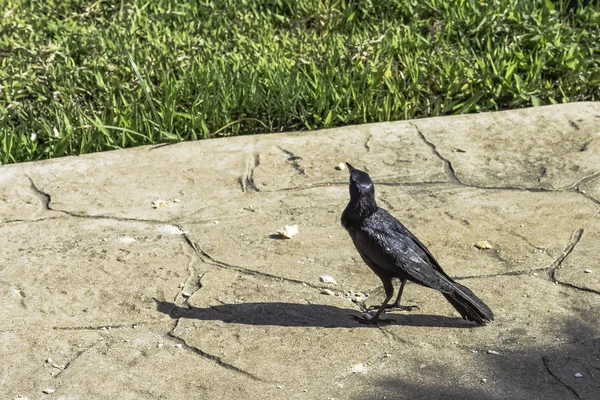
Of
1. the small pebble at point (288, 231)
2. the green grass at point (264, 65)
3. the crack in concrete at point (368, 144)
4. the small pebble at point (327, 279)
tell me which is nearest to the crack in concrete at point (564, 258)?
the small pebble at point (327, 279)

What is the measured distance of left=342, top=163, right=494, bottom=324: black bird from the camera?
373 cm

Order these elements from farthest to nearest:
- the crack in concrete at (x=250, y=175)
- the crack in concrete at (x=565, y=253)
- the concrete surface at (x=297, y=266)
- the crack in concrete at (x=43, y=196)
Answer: the crack in concrete at (x=250, y=175) < the crack in concrete at (x=43, y=196) < the crack in concrete at (x=565, y=253) < the concrete surface at (x=297, y=266)

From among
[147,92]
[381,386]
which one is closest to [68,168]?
[147,92]

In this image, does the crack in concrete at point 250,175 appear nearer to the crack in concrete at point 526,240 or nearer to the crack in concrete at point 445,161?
the crack in concrete at point 445,161

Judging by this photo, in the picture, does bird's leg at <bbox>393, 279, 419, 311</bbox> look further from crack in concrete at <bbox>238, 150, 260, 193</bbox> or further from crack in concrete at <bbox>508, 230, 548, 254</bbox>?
crack in concrete at <bbox>238, 150, 260, 193</bbox>

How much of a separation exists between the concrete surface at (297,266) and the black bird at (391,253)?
0.14 metres

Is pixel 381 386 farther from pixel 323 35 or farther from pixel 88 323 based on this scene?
pixel 323 35

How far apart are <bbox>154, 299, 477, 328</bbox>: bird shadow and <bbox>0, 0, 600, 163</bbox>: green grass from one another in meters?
2.10

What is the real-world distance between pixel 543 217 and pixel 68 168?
2835mm

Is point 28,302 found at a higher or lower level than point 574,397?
lower

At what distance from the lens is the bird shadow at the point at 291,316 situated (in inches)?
153

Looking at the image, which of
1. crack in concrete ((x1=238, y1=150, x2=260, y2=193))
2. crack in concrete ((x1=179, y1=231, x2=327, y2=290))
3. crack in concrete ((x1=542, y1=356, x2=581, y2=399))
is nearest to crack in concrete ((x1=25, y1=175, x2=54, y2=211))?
crack in concrete ((x1=179, y1=231, x2=327, y2=290))

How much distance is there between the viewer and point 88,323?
394cm

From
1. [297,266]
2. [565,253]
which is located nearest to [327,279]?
[297,266]
